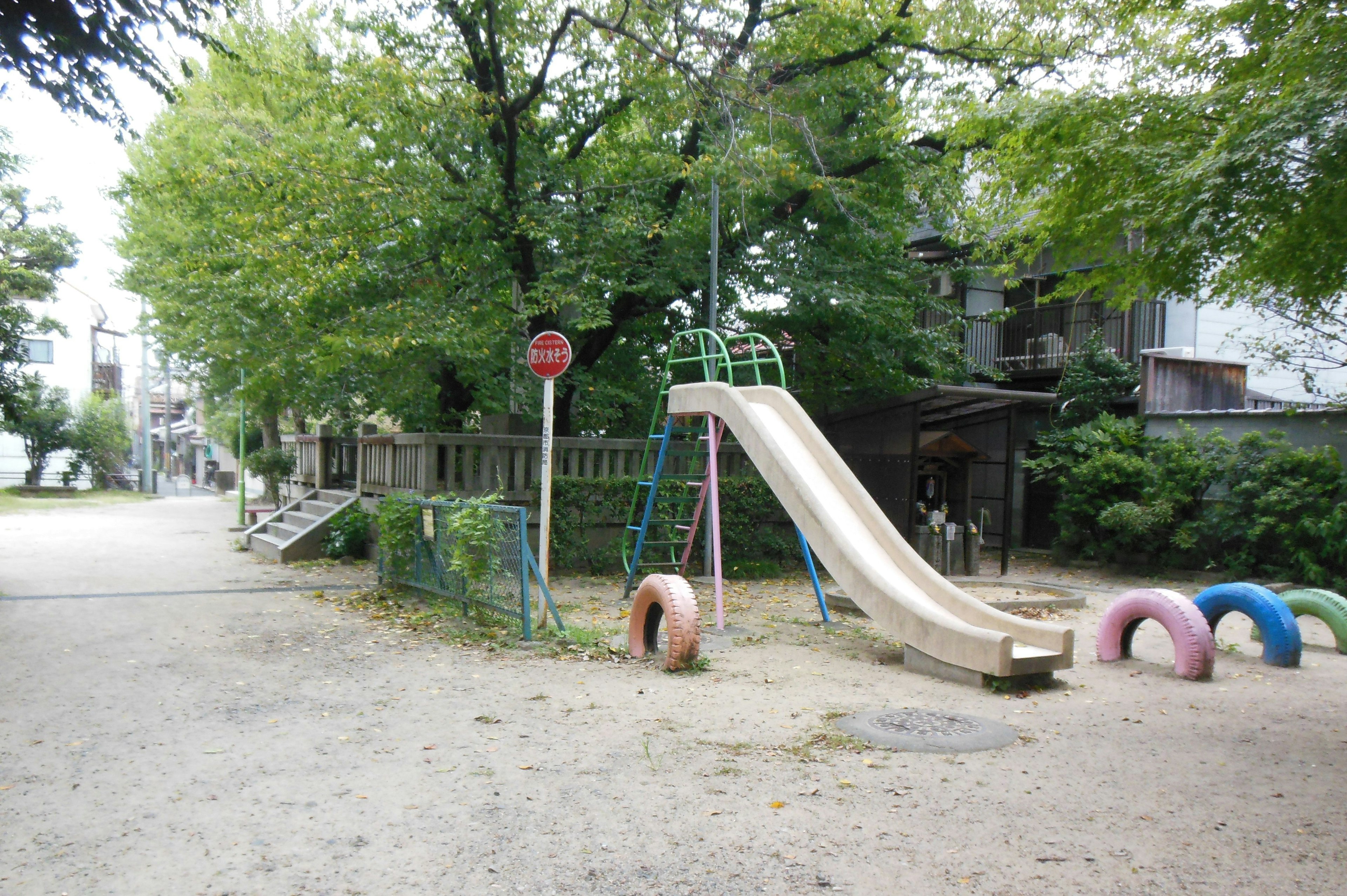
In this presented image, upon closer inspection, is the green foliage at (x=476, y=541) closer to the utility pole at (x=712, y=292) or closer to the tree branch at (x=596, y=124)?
the utility pole at (x=712, y=292)

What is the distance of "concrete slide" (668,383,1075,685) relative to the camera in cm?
722

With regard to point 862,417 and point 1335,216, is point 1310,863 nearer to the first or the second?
point 1335,216

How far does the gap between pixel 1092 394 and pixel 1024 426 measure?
218 centimetres

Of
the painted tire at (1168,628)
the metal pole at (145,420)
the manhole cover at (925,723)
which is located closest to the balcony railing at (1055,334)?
the painted tire at (1168,628)

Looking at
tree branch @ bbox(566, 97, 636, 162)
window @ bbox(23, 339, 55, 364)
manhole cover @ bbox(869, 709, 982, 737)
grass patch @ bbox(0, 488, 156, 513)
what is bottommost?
grass patch @ bbox(0, 488, 156, 513)

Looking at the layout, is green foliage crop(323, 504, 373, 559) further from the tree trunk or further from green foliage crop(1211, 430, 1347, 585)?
the tree trunk

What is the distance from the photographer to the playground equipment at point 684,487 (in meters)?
10.2

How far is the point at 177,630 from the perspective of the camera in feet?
29.5

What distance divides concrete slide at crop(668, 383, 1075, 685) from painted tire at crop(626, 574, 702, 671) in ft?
4.57

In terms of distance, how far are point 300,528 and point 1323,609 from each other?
554 inches

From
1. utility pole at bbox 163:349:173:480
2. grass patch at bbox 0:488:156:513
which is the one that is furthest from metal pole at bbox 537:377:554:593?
grass patch at bbox 0:488:156:513

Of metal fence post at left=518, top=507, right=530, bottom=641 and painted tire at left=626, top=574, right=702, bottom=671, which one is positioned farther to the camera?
metal fence post at left=518, top=507, right=530, bottom=641

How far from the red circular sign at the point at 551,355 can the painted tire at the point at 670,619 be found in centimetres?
229

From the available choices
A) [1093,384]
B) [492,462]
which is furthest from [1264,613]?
[1093,384]
